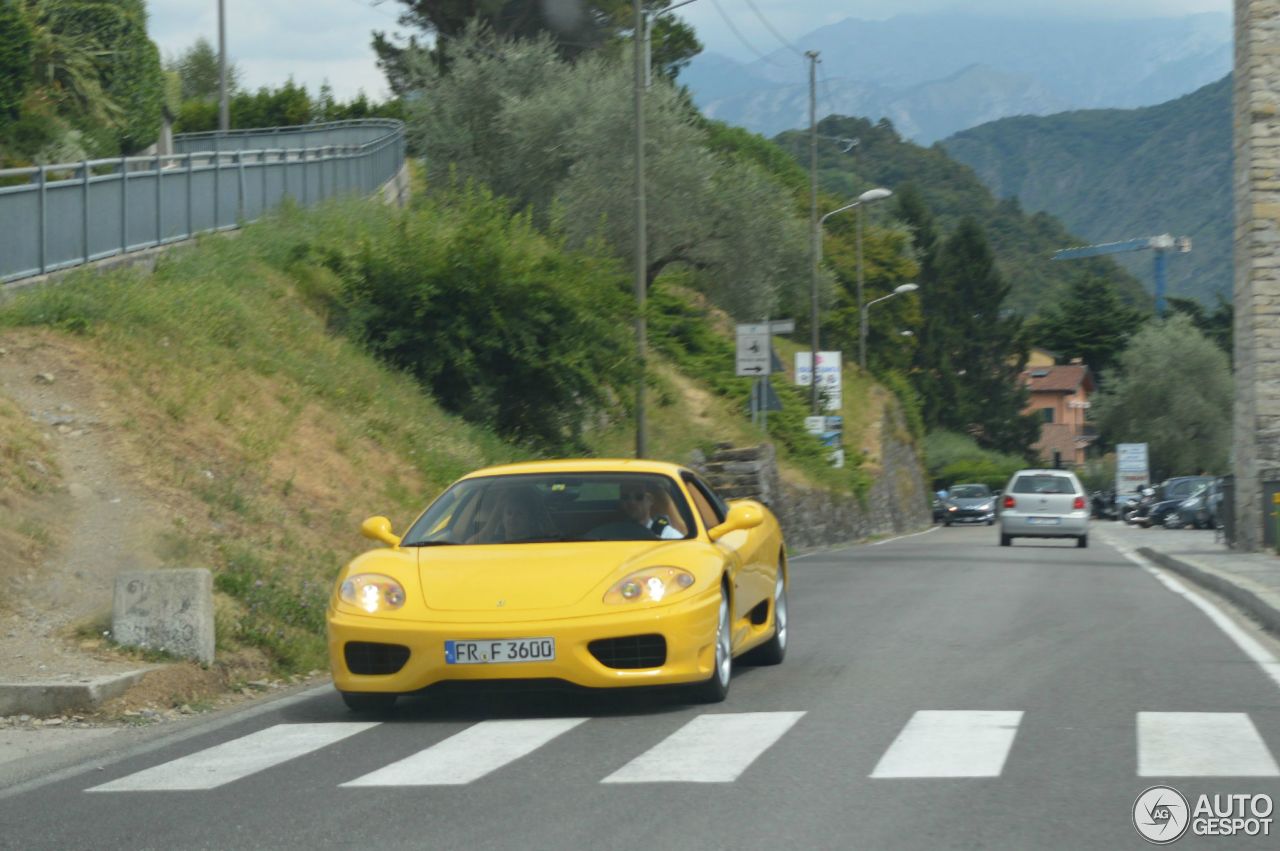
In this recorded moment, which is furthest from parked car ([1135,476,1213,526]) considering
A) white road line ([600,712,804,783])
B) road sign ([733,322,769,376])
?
white road line ([600,712,804,783])

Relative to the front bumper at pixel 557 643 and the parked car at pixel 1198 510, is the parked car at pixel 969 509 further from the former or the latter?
the front bumper at pixel 557 643

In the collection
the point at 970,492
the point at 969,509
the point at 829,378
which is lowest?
the point at 969,509

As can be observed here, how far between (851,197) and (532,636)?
393 feet

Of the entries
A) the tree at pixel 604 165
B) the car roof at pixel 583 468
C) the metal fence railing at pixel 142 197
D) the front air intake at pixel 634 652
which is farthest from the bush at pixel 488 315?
the front air intake at pixel 634 652

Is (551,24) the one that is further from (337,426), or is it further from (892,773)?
(892,773)

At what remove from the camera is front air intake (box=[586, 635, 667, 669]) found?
918cm

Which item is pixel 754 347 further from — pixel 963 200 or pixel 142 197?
pixel 963 200

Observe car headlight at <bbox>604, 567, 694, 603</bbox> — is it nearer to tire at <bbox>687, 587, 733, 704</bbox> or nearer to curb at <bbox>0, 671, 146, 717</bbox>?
tire at <bbox>687, 587, 733, 704</bbox>

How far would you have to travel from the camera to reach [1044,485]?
36938mm

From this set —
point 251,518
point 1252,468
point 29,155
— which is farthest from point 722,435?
point 251,518

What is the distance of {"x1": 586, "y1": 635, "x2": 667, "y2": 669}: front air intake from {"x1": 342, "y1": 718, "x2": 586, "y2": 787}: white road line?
0.36 meters

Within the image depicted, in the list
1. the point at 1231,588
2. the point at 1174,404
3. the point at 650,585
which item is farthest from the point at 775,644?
the point at 1174,404

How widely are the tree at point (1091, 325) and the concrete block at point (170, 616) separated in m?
123

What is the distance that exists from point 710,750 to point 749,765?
0.46 metres
